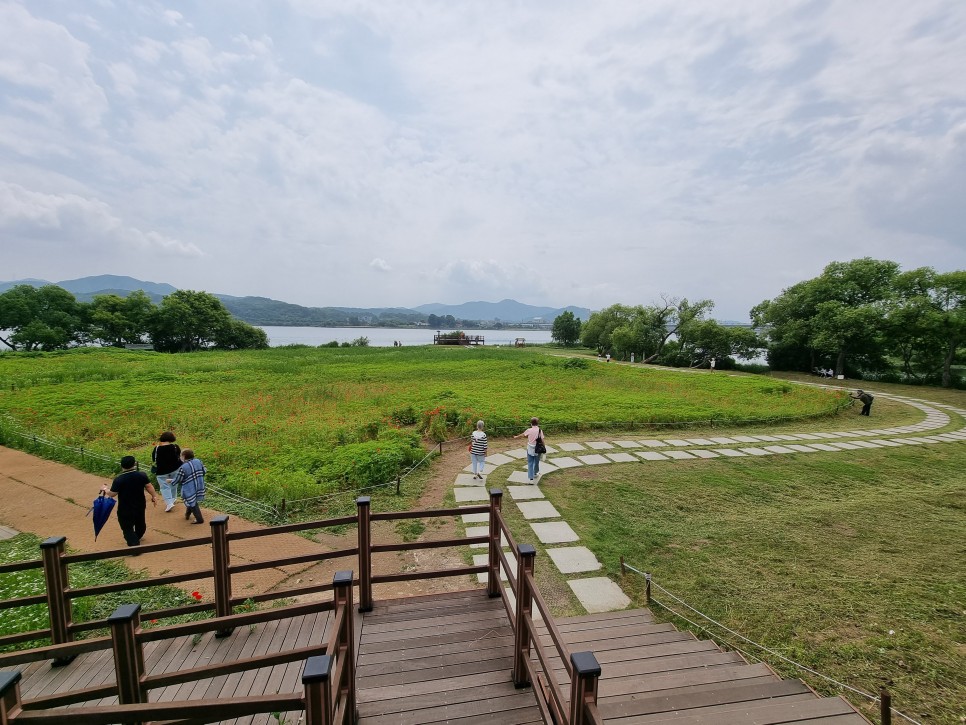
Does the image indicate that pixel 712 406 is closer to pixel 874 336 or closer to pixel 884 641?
pixel 884 641

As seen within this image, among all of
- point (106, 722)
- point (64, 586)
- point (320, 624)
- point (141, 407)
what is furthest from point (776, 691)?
point (141, 407)

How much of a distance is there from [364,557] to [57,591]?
2700 millimetres

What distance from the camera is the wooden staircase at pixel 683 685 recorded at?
295 centimetres

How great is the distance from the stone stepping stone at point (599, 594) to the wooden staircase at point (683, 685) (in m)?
0.77

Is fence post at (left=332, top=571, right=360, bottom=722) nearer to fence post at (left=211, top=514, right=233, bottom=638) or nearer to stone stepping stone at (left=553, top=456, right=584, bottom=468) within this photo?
fence post at (left=211, top=514, right=233, bottom=638)

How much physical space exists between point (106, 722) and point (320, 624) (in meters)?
2.58

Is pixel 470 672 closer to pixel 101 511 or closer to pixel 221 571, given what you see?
pixel 221 571

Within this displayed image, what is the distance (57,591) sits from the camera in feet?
12.6

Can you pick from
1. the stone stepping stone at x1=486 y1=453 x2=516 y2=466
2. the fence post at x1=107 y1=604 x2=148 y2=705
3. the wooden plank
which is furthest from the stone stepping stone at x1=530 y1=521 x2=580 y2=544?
the fence post at x1=107 y1=604 x2=148 y2=705

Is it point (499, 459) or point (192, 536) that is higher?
A: point (499, 459)

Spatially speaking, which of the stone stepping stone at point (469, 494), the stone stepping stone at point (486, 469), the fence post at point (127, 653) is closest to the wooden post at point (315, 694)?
the fence post at point (127, 653)

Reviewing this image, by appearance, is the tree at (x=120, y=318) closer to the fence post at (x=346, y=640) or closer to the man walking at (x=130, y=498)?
the man walking at (x=130, y=498)

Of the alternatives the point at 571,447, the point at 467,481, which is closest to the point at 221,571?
the point at 467,481

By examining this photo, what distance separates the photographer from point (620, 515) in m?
7.62
